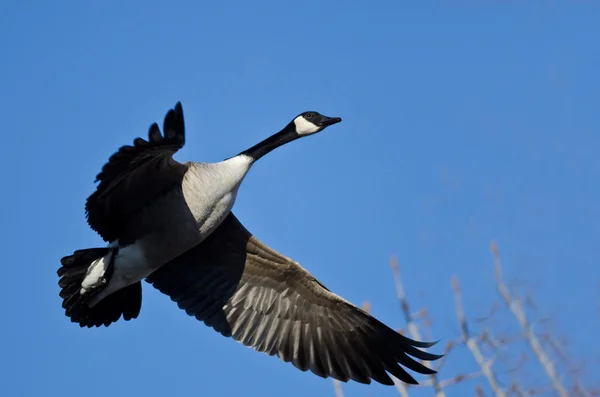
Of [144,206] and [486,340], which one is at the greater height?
[144,206]

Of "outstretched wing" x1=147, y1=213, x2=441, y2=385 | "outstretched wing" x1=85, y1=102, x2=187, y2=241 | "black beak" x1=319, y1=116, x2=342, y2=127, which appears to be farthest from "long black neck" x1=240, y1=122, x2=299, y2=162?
"outstretched wing" x1=147, y1=213, x2=441, y2=385

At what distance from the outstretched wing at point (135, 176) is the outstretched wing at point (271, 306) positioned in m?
1.26

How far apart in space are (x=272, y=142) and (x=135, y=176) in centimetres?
183

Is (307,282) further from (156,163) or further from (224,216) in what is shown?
(156,163)

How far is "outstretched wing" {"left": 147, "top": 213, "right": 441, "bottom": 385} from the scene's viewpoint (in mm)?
11961

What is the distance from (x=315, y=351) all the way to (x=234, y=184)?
2544mm

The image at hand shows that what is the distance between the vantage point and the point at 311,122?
12.1 m

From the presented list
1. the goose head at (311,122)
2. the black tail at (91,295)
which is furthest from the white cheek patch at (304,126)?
the black tail at (91,295)

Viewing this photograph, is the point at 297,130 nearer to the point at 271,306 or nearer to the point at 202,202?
the point at 202,202

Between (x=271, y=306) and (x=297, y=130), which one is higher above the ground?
(x=297, y=130)

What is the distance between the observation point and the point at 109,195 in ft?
35.1

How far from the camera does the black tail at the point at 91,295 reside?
1093cm

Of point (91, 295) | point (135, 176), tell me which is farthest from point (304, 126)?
point (91, 295)

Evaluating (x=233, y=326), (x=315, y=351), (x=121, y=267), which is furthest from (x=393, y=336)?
(x=121, y=267)
